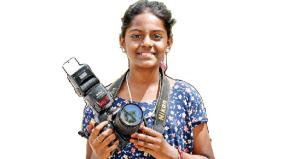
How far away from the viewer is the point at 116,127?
109 inches

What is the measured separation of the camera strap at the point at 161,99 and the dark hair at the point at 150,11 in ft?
0.81

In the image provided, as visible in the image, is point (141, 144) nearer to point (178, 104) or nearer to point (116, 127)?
point (116, 127)

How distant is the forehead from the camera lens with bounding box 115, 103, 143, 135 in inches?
16.5

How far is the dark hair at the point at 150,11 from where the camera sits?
294 centimetres

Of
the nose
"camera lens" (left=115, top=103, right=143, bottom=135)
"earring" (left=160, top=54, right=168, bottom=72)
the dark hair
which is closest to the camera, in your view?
"camera lens" (left=115, top=103, right=143, bottom=135)

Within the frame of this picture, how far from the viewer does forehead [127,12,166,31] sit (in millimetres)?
2887

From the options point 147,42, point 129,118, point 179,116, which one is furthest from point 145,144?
point 147,42

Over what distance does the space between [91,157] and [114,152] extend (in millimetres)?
138

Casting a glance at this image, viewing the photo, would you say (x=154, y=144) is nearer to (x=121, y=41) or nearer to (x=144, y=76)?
(x=144, y=76)

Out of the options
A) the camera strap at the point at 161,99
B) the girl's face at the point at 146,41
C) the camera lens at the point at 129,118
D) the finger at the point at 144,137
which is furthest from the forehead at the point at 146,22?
the finger at the point at 144,137

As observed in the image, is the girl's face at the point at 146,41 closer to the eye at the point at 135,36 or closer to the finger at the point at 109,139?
the eye at the point at 135,36

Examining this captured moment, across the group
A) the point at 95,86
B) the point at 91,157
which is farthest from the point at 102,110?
the point at 91,157

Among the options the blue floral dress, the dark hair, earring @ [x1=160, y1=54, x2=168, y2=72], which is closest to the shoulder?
the blue floral dress

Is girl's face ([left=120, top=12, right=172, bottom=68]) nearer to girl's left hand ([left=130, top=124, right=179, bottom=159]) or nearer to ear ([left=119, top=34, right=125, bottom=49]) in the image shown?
ear ([left=119, top=34, right=125, bottom=49])
